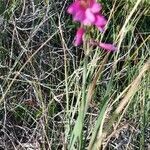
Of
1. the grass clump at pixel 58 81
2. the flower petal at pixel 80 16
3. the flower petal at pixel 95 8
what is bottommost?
the grass clump at pixel 58 81

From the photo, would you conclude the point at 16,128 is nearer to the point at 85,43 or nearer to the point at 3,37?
the point at 3,37

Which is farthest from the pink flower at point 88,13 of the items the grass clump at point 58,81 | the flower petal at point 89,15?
the grass clump at point 58,81

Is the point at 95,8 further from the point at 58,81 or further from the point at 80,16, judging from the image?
the point at 58,81

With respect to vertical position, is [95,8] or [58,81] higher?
[95,8]

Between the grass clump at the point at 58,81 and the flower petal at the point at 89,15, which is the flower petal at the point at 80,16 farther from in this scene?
the grass clump at the point at 58,81

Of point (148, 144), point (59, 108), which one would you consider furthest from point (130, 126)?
point (59, 108)

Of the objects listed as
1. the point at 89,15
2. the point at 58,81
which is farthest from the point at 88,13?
the point at 58,81

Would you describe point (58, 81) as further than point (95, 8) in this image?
Yes

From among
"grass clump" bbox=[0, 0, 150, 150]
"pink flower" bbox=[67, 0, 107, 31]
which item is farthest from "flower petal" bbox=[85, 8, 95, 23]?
"grass clump" bbox=[0, 0, 150, 150]
